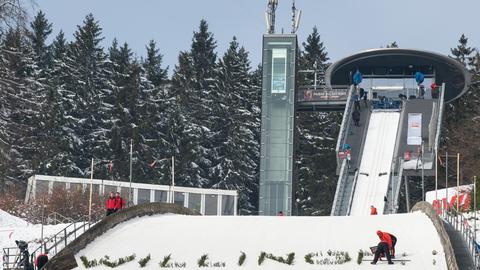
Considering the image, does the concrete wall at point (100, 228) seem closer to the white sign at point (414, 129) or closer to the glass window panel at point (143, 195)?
the glass window panel at point (143, 195)

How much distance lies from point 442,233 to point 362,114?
39.2m

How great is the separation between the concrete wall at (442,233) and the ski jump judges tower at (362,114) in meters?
17.5

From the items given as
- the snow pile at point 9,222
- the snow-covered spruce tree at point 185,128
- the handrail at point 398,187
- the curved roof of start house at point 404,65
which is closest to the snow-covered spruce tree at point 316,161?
the snow-covered spruce tree at point 185,128

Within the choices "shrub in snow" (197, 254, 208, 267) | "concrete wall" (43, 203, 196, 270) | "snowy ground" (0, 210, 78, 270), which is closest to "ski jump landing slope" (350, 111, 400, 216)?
"concrete wall" (43, 203, 196, 270)

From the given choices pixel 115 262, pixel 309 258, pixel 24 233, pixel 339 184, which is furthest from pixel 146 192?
pixel 309 258

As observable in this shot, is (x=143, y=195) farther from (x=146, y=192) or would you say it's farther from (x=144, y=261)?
(x=144, y=261)

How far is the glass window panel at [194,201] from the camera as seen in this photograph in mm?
71562

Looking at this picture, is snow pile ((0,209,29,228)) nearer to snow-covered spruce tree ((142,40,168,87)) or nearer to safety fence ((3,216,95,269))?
safety fence ((3,216,95,269))

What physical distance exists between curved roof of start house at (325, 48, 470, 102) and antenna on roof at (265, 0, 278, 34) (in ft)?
16.3

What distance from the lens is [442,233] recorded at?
34312mm

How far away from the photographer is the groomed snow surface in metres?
33.0

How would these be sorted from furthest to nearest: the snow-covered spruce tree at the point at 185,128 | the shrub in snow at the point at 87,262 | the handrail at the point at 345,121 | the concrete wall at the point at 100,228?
1. the snow-covered spruce tree at the point at 185,128
2. the handrail at the point at 345,121
3. the shrub in snow at the point at 87,262
4. the concrete wall at the point at 100,228

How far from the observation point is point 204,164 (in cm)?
9700

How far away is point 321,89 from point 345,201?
18284 millimetres
